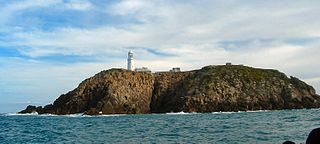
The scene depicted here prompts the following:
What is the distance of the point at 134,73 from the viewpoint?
541ft

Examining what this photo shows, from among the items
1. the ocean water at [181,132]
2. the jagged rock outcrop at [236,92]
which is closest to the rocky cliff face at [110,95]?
the jagged rock outcrop at [236,92]

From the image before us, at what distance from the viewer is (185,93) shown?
15238cm

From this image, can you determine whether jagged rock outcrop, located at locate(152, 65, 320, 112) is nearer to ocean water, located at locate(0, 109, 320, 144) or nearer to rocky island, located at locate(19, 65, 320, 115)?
rocky island, located at locate(19, 65, 320, 115)

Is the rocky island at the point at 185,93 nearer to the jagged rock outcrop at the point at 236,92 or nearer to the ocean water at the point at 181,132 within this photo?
the jagged rock outcrop at the point at 236,92

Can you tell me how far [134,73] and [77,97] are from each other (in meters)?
24.1

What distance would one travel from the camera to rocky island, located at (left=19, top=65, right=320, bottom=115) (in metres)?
144

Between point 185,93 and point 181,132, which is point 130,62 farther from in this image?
point 181,132

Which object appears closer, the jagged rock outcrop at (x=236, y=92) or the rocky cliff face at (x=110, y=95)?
the rocky cliff face at (x=110, y=95)

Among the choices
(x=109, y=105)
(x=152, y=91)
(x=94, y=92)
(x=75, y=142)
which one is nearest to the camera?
(x=75, y=142)

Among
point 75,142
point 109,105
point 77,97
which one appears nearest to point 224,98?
point 109,105

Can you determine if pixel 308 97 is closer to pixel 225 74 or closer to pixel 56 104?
pixel 225 74

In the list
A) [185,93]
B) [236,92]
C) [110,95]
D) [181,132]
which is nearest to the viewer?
[181,132]

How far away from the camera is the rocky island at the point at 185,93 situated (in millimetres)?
144375

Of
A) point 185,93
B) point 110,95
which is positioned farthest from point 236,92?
point 110,95
